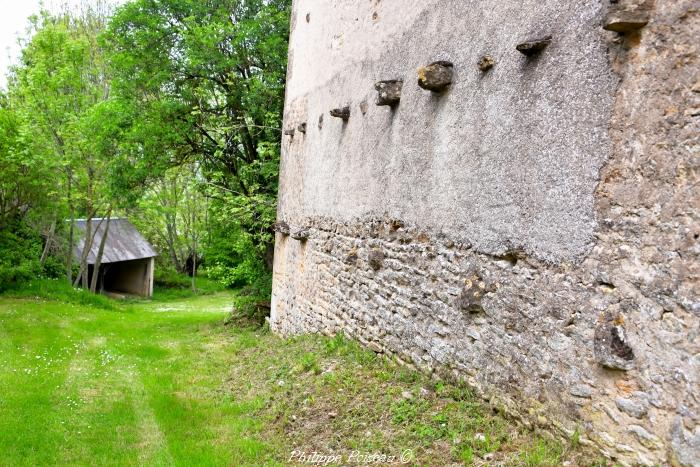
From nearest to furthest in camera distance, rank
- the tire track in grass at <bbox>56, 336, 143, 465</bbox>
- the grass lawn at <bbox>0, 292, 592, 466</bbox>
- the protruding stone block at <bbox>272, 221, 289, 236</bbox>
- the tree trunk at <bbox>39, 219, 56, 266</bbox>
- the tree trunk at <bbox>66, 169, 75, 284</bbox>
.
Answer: the grass lawn at <bbox>0, 292, 592, 466</bbox>
the tire track in grass at <bbox>56, 336, 143, 465</bbox>
the protruding stone block at <bbox>272, 221, 289, 236</bbox>
the tree trunk at <bbox>66, 169, 75, 284</bbox>
the tree trunk at <bbox>39, 219, 56, 266</bbox>

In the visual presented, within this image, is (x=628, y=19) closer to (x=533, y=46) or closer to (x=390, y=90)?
(x=533, y=46)

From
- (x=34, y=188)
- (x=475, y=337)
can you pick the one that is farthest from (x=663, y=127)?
(x=34, y=188)

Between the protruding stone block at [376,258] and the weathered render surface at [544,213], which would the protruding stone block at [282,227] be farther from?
the protruding stone block at [376,258]

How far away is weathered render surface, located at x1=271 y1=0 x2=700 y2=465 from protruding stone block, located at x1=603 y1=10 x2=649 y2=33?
0.02 m

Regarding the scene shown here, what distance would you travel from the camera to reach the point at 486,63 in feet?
13.9

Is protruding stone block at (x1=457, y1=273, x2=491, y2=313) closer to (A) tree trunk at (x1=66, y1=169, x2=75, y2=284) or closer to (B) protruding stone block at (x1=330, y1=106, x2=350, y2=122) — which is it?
(B) protruding stone block at (x1=330, y1=106, x2=350, y2=122)

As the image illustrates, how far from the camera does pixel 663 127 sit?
283 centimetres

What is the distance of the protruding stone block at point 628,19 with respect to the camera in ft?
9.60

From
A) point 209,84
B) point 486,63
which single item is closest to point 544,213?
point 486,63

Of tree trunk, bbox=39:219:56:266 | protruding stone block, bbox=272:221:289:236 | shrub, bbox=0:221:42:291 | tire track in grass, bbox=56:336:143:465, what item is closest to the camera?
tire track in grass, bbox=56:336:143:465

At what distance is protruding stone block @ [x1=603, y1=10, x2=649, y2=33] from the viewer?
293 centimetres

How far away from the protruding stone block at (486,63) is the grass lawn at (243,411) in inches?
101

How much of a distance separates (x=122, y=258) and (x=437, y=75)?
2342 cm

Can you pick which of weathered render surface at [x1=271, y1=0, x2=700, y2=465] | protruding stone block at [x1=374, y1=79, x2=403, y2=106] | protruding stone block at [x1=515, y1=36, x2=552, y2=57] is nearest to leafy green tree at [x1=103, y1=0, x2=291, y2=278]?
weathered render surface at [x1=271, y1=0, x2=700, y2=465]
